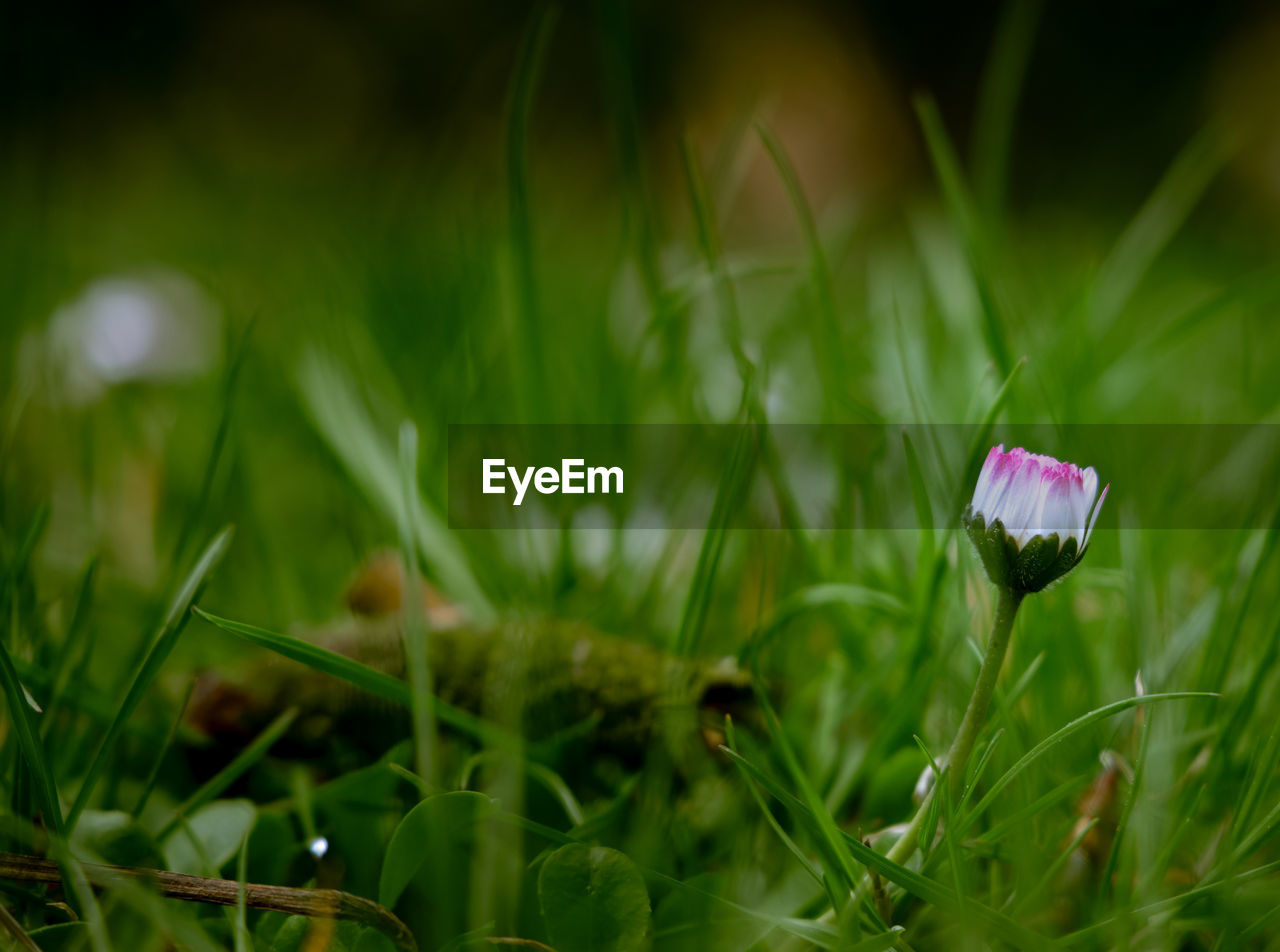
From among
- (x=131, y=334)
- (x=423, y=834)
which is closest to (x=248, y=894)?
(x=423, y=834)

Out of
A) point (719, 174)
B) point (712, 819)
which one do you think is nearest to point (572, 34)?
point (719, 174)

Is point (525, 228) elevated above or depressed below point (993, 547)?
above

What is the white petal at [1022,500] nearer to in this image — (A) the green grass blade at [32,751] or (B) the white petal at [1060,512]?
(B) the white petal at [1060,512]

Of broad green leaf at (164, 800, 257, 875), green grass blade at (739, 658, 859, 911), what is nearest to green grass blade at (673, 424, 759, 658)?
green grass blade at (739, 658, 859, 911)

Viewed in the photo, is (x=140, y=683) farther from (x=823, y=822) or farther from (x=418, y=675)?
(x=823, y=822)

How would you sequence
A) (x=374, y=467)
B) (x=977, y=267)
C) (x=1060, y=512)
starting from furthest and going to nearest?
(x=374, y=467)
(x=977, y=267)
(x=1060, y=512)
